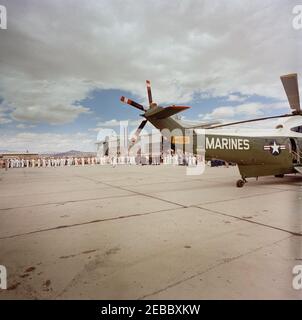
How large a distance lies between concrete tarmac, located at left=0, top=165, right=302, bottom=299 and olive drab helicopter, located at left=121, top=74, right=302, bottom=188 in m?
3.34

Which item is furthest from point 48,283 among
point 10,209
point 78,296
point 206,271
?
point 10,209

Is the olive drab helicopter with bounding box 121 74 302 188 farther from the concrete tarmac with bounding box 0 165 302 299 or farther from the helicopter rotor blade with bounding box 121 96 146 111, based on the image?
the concrete tarmac with bounding box 0 165 302 299

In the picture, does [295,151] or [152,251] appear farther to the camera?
[295,151]

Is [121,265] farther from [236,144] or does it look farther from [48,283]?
[236,144]

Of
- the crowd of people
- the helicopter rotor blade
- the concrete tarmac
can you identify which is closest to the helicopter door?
the concrete tarmac

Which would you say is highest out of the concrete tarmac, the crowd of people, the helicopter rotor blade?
the helicopter rotor blade

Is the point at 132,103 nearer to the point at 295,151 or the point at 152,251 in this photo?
the point at 152,251

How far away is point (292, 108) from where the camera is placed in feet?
24.2

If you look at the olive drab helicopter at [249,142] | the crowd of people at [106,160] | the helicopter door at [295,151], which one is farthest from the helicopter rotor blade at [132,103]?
the crowd of people at [106,160]

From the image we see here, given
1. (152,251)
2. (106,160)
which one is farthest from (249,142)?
(106,160)

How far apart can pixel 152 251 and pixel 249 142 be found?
7716 mm

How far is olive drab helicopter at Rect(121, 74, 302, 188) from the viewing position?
8.38 metres

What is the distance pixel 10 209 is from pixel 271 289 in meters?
6.26

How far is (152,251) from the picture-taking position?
3271mm
